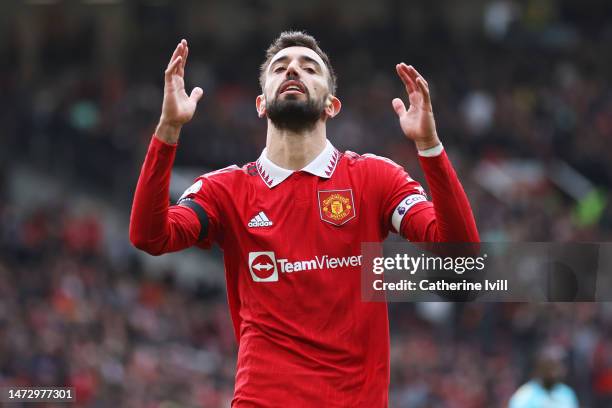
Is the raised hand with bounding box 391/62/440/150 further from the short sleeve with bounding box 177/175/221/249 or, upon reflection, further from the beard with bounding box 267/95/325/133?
the short sleeve with bounding box 177/175/221/249

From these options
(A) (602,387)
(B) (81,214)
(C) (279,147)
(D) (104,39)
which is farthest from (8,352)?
(D) (104,39)

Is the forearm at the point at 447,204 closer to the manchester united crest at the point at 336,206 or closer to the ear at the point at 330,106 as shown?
the manchester united crest at the point at 336,206

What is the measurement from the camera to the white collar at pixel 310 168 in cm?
542

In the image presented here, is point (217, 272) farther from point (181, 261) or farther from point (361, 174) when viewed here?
point (361, 174)

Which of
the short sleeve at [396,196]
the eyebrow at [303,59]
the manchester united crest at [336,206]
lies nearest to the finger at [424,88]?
the short sleeve at [396,196]

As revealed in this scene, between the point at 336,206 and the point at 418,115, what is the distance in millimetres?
529

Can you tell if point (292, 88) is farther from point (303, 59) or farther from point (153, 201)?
point (153, 201)

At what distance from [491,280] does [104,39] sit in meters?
19.4

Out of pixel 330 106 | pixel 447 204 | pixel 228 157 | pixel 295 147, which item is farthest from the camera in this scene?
pixel 228 157

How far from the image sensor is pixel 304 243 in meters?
5.23

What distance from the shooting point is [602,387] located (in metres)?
14.4

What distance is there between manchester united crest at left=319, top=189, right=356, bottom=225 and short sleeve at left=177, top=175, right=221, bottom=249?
1.48ft

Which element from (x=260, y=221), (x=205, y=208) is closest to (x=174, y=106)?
(x=205, y=208)

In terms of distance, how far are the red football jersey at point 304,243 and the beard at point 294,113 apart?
160 mm
